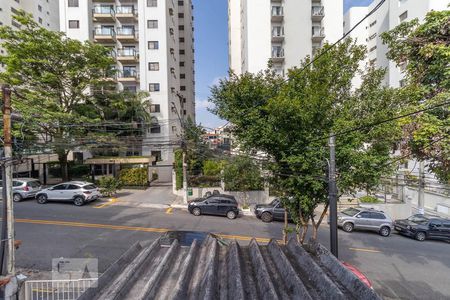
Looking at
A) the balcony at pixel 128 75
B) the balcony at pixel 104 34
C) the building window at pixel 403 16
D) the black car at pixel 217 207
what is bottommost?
the black car at pixel 217 207

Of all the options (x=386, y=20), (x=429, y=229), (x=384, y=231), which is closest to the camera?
(x=429, y=229)

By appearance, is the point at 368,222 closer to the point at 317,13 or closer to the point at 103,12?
the point at 317,13

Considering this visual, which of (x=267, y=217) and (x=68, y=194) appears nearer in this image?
(x=267, y=217)

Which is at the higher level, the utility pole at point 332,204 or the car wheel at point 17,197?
the utility pole at point 332,204

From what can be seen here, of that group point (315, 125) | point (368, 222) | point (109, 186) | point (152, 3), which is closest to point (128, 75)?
point (152, 3)

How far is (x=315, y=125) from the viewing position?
7.76m

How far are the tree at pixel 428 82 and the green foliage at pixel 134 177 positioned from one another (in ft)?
75.0

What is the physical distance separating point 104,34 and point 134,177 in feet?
60.6

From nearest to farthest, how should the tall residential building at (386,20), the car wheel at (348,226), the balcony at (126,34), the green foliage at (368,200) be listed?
the car wheel at (348,226) → the green foliage at (368,200) → the tall residential building at (386,20) → the balcony at (126,34)

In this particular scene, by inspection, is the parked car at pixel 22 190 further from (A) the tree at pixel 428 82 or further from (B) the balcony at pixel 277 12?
(B) the balcony at pixel 277 12

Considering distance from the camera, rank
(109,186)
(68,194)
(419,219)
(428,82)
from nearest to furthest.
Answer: (428,82) → (419,219) → (68,194) → (109,186)

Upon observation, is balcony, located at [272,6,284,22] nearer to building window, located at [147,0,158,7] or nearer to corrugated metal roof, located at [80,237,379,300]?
building window, located at [147,0,158,7]

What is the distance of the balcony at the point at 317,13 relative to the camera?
2783 cm

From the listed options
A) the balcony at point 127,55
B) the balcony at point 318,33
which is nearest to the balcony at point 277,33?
the balcony at point 318,33
